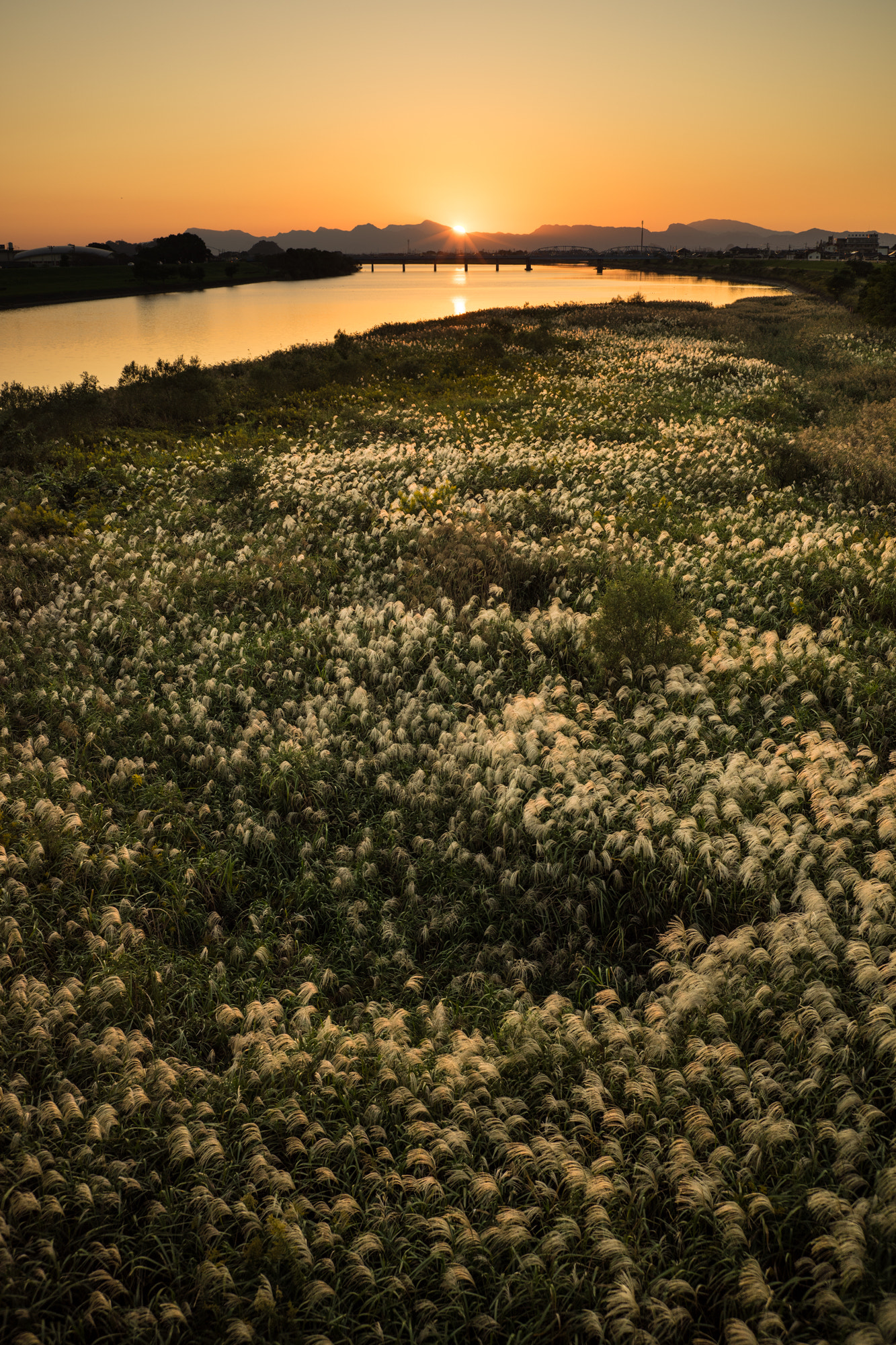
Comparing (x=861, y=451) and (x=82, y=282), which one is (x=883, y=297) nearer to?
(x=861, y=451)

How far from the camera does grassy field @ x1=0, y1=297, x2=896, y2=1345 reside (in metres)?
3.04

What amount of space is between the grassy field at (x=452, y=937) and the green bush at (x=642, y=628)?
41mm

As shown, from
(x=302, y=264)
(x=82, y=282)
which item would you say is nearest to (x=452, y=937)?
(x=82, y=282)

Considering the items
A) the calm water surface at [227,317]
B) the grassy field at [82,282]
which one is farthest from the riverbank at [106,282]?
the calm water surface at [227,317]

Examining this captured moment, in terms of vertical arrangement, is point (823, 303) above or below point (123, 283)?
below

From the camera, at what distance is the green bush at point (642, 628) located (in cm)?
758

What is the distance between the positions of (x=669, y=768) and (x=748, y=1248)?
347 cm

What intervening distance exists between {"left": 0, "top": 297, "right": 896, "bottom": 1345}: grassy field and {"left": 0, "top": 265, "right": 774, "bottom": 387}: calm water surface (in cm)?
2767

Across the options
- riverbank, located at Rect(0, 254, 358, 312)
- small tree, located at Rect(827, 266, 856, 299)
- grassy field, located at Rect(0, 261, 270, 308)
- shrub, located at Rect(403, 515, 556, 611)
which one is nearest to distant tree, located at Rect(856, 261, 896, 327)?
small tree, located at Rect(827, 266, 856, 299)

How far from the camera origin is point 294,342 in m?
44.3

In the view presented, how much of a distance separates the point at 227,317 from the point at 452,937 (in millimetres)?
65169

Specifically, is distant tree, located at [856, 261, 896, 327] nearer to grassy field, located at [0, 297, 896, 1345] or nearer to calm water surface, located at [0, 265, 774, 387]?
calm water surface, located at [0, 265, 774, 387]

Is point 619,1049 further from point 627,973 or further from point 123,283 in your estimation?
point 123,283

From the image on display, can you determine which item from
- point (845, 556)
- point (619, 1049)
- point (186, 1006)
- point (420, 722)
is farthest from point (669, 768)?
point (845, 556)
